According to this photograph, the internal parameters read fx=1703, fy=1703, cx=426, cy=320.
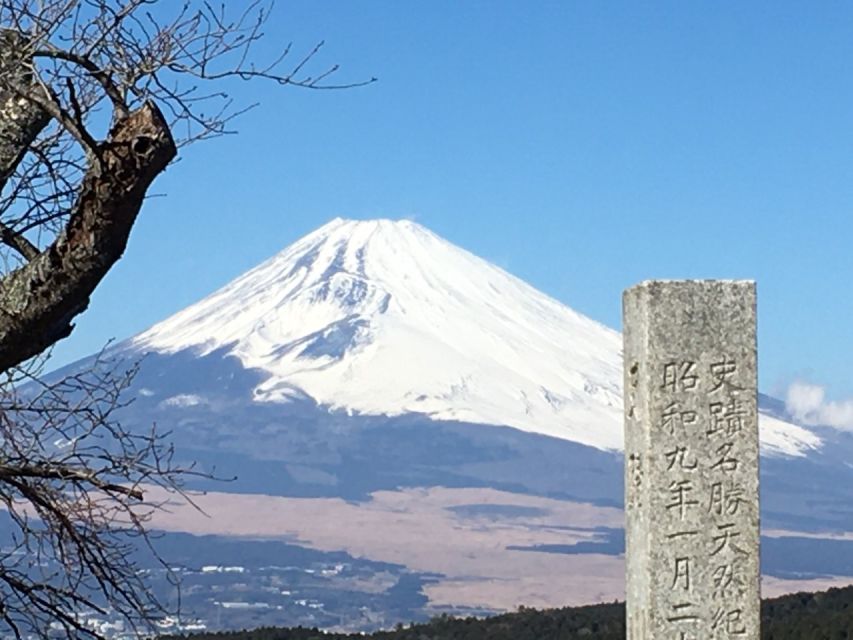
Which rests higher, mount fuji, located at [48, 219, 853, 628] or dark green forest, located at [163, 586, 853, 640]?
mount fuji, located at [48, 219, 853, 628]

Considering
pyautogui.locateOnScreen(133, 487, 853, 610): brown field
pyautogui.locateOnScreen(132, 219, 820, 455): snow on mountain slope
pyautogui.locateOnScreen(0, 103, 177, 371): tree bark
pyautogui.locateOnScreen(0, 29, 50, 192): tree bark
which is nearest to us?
pyautogui.locateOnScreen(0, 103, 177, 371): tree bark

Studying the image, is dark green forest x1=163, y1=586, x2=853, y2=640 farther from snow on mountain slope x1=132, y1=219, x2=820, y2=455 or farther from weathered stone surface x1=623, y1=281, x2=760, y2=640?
snow on mountain slope x1=132, y1=219, x2=820, y2=455

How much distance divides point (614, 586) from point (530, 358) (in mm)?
72100

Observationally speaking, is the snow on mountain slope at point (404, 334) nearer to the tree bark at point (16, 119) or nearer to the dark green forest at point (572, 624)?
the dark green forest at point (572, 624)

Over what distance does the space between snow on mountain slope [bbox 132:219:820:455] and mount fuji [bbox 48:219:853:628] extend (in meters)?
0.20

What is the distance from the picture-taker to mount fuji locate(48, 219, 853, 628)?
455 feet

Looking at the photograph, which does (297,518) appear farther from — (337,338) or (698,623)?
(698,623)

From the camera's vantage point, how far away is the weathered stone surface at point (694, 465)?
791cm

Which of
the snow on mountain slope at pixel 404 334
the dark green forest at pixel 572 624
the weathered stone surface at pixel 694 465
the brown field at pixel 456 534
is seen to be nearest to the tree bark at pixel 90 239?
the weathered stone surface at pixel 694 465

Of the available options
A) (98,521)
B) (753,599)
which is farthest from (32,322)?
(753,599)

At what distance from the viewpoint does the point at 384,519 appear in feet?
431

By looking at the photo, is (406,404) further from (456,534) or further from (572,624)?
(572,624)

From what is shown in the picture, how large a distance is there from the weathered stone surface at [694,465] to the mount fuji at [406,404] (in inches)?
4659

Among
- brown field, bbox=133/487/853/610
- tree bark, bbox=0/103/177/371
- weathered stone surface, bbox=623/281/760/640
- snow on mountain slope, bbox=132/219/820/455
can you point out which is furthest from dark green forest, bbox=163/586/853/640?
snow on mountain slope, bbox=132/219/820/455
